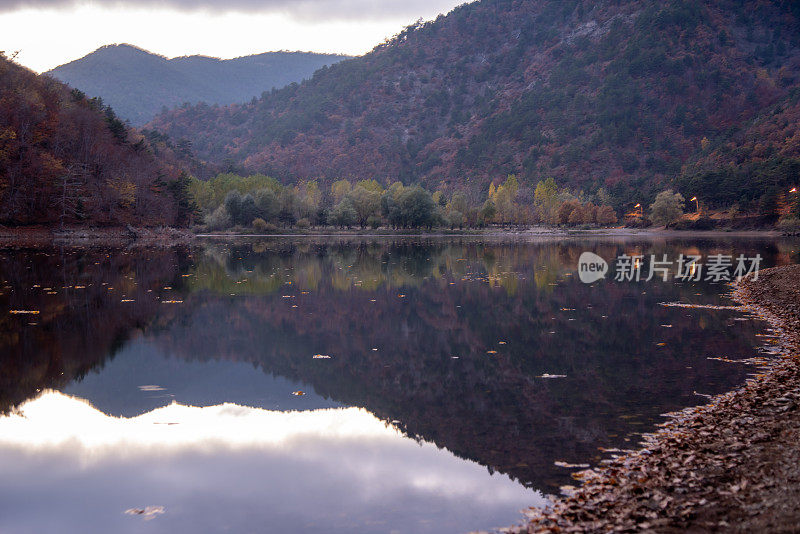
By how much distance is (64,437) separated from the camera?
9055 millimetres

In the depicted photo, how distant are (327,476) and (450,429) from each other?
2424 mm

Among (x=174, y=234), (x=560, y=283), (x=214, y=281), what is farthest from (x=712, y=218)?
(x=214, y=281)

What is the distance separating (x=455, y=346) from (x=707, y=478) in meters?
8.82


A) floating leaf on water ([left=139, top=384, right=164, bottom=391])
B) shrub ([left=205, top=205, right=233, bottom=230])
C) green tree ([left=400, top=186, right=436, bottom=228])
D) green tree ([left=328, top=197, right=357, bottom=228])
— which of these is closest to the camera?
floating leaf on water ([left=139, top=384, right=164, bottom=391])

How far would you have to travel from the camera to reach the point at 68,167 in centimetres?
7825

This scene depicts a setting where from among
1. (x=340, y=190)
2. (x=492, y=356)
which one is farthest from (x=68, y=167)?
(x=492, y=356)

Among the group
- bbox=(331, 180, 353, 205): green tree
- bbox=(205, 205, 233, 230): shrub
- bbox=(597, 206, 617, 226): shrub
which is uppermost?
bbox=(331, 180, 353, 205): green tree

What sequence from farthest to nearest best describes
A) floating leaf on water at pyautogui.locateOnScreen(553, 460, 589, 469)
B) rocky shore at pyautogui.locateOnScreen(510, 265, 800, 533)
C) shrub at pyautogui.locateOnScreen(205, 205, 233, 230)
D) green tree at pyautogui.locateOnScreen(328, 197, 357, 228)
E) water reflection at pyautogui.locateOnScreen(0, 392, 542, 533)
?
1. green tree at pyautogui.locateOnScreen(328, 197, 357, 228)
2. shrub at pyautogui.locateOnScreen(205, 205, 233, 230)
3. floating leaf on water at pyautogui.locateOnScreen(553, 460, 589, 469)
4. water reflection at pyautogui.locateOnScreen(0, 392, 542, 533)
5. rocky shore at pyautogui.locateOnScreen(510, 265, 800, 533)

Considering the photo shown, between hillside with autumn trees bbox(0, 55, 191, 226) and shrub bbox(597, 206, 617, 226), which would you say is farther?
shrub bbox(597, 206, 617, 226)

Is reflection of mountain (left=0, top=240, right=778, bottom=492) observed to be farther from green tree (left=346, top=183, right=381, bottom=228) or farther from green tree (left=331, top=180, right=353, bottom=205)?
green tree (left=331, top=180, right=353, bottom=205)

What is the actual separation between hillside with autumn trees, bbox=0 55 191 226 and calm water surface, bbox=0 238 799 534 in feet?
189

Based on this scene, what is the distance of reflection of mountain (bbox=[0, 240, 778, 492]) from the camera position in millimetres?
9883

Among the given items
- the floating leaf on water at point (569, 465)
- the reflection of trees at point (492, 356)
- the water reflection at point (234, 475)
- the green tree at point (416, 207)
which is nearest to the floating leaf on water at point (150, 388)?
the water reflection at point (234, 475)

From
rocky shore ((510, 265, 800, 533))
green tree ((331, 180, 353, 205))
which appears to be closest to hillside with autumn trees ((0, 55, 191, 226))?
green tree ((331, 180, 353, 205))
